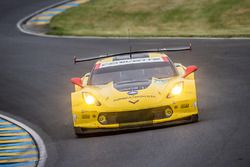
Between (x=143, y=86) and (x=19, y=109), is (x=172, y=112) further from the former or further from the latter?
(x=19, y=109)

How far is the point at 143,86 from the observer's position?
1282 cm

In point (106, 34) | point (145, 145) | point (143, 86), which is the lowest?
point (145, 145)

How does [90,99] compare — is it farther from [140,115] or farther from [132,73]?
[132,73]

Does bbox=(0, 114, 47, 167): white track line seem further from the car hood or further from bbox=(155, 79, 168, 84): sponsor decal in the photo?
bbox=(155, 79, 168, 84): sponsor decal

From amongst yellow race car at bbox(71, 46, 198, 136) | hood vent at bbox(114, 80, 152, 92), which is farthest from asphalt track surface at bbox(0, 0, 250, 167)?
hood vent at bbox(114, 80, 152, 92)

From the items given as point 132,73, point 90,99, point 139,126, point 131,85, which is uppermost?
point 132,73

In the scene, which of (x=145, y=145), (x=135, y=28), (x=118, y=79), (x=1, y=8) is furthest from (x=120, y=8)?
(x=145, y=145)

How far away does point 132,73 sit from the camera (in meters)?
13.7

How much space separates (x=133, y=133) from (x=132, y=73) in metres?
1.64

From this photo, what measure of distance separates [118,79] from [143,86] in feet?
2.86

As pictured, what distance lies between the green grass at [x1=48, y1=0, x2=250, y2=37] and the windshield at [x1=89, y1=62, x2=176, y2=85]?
1299 centimetres

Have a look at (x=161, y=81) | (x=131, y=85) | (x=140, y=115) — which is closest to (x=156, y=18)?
(x=161, y=81)

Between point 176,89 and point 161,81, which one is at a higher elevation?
point 161,81

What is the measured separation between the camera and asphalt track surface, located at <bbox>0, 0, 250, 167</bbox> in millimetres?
10586
